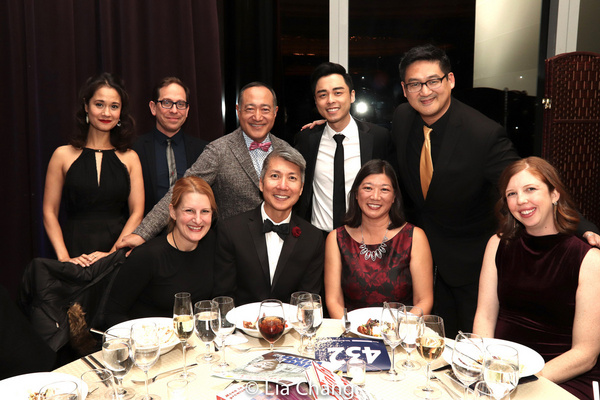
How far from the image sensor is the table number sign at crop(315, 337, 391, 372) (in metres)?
1.42

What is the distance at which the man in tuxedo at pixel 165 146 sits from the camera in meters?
3.03

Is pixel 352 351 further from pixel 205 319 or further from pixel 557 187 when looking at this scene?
pixel 557 187

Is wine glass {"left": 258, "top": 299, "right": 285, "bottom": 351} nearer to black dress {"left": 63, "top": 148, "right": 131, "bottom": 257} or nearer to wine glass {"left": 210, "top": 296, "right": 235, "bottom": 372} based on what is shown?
wine glass {"left": 210, "top": 296, "right": 235, "bottom": 372}

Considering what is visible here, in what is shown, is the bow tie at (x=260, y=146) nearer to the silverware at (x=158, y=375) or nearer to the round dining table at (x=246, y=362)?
the round dining table at (x=246, y=362)

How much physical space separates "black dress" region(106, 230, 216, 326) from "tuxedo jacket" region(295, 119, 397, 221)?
88 cm

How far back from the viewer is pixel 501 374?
3.63 ft

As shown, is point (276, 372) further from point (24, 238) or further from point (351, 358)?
point (24, 238)

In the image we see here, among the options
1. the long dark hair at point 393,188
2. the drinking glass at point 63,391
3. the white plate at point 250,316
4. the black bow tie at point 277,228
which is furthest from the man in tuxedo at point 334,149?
the drinking glass at point 63,391

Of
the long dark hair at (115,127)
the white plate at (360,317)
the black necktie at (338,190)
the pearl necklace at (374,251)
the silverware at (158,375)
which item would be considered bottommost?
the silverware at (158,375)

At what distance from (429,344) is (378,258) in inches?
44.4

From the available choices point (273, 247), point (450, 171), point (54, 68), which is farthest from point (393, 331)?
point (54, 68)

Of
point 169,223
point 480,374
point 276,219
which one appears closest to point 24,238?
point 169,223

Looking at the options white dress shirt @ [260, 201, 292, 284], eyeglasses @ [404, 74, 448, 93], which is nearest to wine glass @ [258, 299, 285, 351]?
white dress shirt @ [260, 201, 292, 284]

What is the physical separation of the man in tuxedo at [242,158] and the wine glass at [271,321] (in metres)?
1.41
